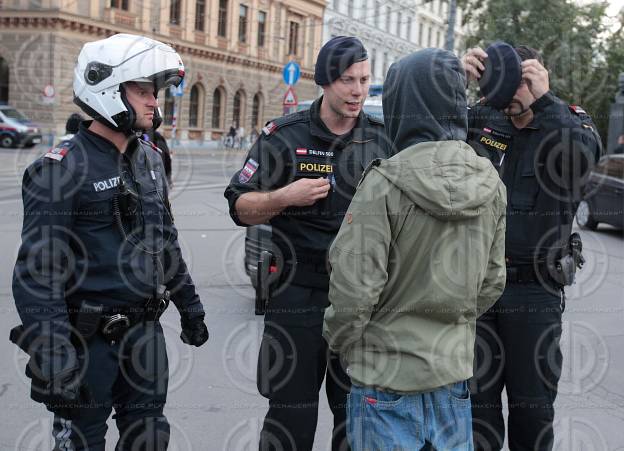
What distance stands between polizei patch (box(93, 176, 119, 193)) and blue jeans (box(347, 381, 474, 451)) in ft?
3.72

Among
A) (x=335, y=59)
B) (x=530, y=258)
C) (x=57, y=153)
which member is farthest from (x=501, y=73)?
(x=57, y=153)

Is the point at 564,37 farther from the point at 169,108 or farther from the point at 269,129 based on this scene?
the point at 269,129

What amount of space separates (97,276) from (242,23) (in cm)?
3994

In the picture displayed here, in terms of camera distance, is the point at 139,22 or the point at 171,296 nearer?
the point at 171,296

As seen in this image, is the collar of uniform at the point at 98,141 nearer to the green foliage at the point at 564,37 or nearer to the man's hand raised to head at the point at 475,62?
the man's hand raised to head at the point at 475,62

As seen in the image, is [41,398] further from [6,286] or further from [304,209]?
[6,286]

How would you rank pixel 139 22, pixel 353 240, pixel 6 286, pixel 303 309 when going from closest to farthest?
pixel 353 240, pixel 303 309, pixel 6 286, pixel 139 22

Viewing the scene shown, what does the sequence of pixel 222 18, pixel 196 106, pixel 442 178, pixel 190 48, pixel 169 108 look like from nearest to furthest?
pixel 442 178 → pixel 169 108 → pixel 190 48 → pixel 196 106 → pixel 222 18

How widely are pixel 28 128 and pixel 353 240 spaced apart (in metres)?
27.1

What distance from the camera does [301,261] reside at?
295 cm

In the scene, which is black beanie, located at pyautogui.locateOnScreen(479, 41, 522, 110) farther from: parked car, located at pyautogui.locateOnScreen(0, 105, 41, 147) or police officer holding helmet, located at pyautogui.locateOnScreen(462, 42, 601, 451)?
parked car, located at pyautogui.locateOnScreen(0, 105, 41, 147)

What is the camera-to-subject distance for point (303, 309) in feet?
9.57

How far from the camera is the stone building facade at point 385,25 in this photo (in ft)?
155

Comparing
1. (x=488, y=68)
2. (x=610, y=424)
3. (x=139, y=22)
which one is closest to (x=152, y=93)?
(x=488, y=68)
